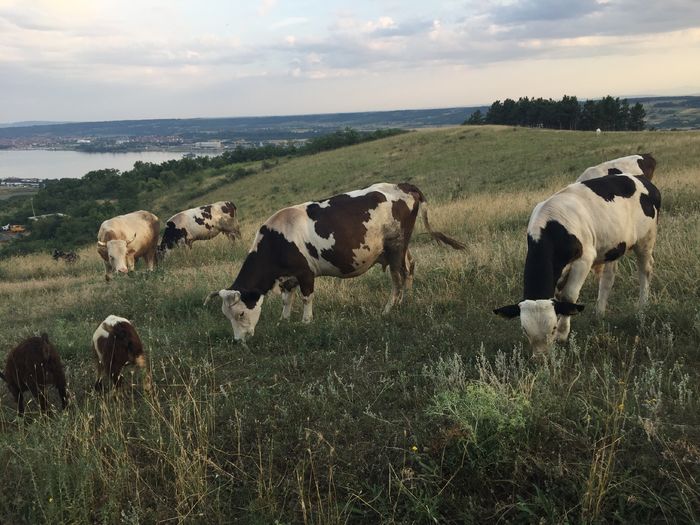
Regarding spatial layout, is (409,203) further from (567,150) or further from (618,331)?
(567,150)

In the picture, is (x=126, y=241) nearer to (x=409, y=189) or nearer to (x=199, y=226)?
(x=199, y=226)

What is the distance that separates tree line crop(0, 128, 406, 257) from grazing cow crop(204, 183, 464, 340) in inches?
1418

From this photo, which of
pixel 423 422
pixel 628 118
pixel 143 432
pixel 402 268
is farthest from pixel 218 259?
pixel 628 118

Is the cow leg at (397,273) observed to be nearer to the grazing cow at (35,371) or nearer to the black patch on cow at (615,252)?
the black patch on cow at (615,252)

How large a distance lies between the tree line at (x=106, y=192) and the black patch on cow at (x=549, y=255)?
3962 cm

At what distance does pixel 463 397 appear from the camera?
3711 mm

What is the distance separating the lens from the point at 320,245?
311 inches

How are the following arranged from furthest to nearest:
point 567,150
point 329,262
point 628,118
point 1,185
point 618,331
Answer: point 1,185
point 628,118
point 567,150
point 329,262
point 618,331

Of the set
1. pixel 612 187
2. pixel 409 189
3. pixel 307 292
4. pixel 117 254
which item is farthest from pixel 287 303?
pixel 117 254

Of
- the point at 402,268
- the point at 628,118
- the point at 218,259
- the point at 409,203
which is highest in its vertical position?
the point at 628,118

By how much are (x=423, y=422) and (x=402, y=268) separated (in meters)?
5.04

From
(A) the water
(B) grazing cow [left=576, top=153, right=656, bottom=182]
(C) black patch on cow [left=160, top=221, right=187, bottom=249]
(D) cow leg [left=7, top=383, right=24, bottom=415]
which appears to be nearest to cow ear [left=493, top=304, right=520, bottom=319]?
(D) cow leg [left=7, top=383, right=24, bottom=415]

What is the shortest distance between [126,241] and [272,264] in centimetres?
899

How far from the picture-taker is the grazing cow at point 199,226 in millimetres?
20703
